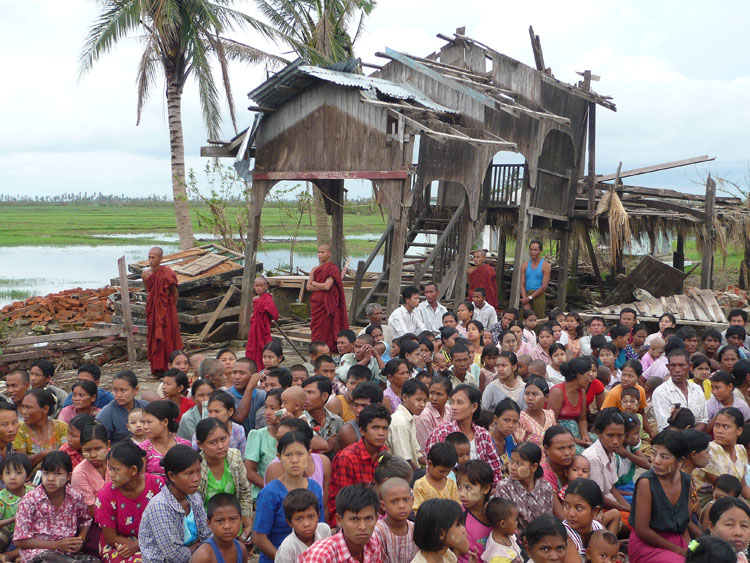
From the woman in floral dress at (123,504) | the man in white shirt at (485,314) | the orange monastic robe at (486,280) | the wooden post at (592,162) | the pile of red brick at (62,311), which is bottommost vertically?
the pile of red brick at (62,311)

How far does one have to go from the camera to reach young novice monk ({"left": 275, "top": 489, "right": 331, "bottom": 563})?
3.76m

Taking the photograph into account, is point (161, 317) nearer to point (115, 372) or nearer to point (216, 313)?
point (115, 372)

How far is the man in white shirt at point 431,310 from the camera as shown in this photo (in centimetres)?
947

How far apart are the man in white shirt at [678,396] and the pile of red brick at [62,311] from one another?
10.9 meters

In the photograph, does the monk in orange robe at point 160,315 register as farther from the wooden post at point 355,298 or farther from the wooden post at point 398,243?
the wooden post at point 355,298

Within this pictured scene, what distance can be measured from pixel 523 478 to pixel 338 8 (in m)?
18.6

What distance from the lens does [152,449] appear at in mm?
4785

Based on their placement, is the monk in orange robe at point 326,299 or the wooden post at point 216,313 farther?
the wooden post at point 216,313

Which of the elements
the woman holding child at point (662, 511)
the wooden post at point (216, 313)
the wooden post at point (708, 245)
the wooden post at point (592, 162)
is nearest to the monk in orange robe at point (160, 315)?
the wooden post at point (216, 313)

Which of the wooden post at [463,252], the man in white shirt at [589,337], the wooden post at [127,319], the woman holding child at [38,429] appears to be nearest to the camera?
the woman holding child at [38,429]

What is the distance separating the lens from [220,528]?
3.79 meters

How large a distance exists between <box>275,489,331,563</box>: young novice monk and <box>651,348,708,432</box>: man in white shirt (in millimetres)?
4114

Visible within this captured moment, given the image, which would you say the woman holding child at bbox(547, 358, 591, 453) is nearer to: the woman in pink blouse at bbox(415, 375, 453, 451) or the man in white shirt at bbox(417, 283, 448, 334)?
the woman in pink blouse at bbox(415, 375, 453, 451)

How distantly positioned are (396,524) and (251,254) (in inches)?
350
